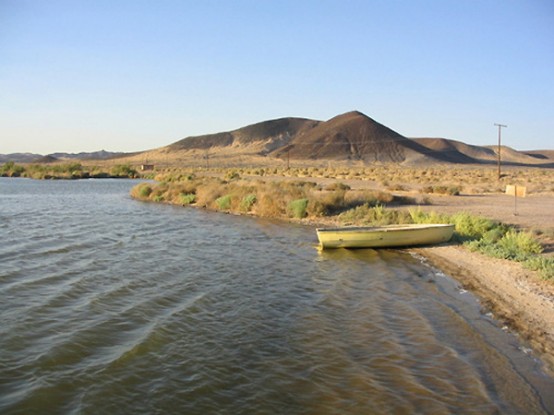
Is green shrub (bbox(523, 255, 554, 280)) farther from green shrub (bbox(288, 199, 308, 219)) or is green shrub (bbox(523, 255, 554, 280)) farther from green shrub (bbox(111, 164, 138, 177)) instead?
green shrub (bbox(111, 164, 138, 177))

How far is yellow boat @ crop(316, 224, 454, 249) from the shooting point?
15.8 m

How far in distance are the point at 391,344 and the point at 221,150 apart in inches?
6841

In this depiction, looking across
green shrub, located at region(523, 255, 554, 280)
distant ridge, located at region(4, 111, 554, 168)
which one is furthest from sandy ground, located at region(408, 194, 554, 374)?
distant ridge, located at region(4, 111, 554, 168)

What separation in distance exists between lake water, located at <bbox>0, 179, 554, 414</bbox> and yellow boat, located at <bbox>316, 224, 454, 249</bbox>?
1.80 feet

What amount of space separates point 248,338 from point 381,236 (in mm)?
8349

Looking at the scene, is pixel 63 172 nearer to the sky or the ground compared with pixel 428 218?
nearer to the sky

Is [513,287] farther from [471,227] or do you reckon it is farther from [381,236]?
[471,227]

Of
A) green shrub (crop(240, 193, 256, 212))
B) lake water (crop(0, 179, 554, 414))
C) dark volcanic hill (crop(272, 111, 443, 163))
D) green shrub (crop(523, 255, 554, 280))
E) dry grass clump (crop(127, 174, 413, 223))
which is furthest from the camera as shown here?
dark volcanic hill (crop(272, 111, 443, 163))

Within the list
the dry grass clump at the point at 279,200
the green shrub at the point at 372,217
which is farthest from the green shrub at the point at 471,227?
the dry grass clump at the point at 279,200

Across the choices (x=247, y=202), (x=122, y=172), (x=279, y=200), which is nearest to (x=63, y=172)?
(x=122, y=172)

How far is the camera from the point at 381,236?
52.4 ft

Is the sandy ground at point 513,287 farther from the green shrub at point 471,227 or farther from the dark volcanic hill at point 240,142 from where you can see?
the dark volcanic hill at point 240,142

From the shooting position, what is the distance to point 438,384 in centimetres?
692

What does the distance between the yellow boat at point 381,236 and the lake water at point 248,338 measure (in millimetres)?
548
